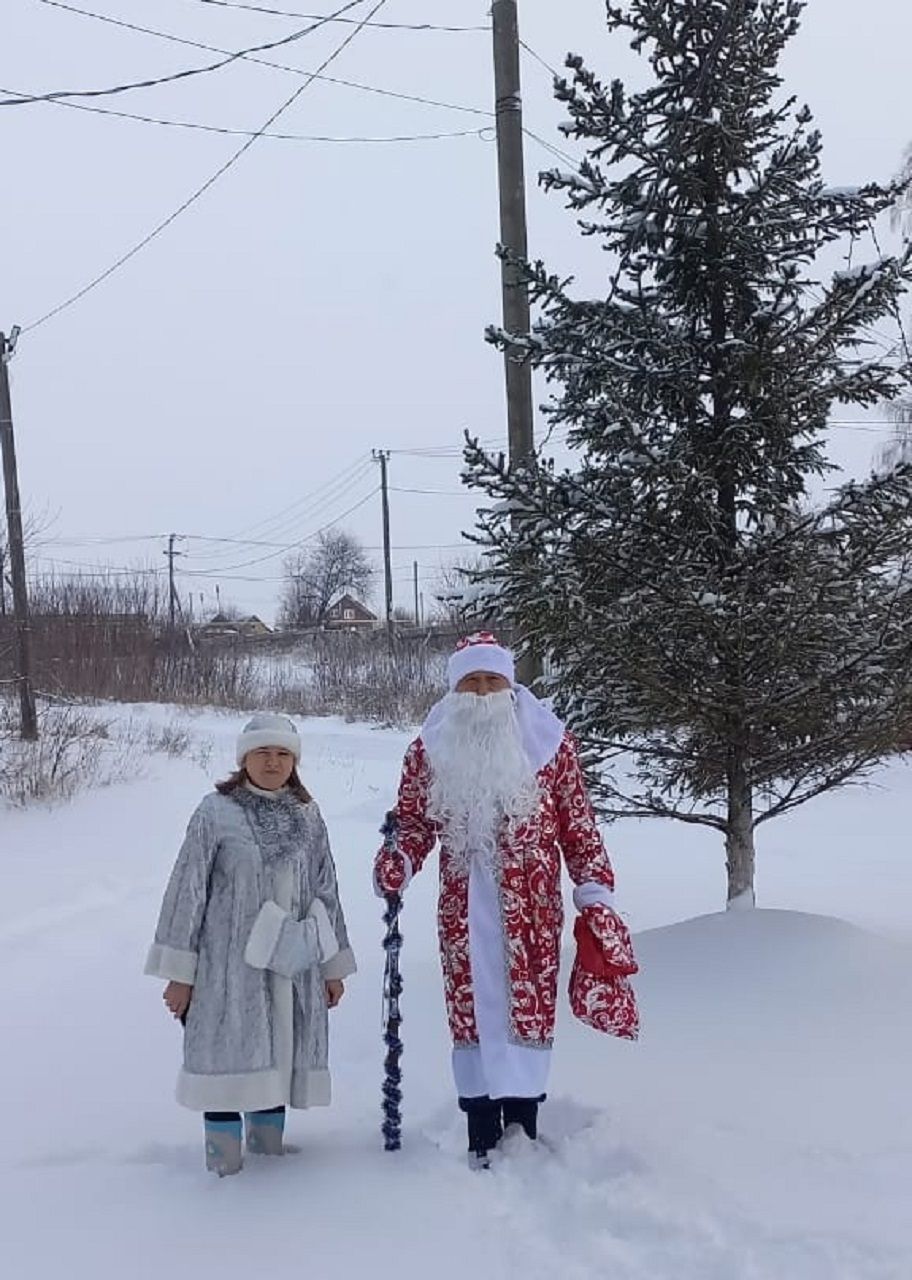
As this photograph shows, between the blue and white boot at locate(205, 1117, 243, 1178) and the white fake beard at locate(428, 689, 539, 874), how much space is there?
1.10m

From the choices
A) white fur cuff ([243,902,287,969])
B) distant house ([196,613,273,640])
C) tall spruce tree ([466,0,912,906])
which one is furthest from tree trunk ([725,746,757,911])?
distant house ([196,613,273,640])

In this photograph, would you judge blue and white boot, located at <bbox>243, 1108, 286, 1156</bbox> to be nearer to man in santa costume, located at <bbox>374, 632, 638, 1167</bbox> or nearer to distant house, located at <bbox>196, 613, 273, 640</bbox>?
man in santa costume, located at <bbox>374, 632, 638, 1167</bbox>

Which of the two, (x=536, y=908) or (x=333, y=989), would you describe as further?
(x=333, y=989)

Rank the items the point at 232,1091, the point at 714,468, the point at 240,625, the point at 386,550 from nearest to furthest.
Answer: the point at 232,1091, the point at 714,468, the point at 386,550, the point at 240,625

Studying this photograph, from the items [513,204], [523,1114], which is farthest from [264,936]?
[513,204]

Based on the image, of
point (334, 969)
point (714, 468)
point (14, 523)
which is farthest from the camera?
point (14, 523)

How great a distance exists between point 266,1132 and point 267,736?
1311 millimetres

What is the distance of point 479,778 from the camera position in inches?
154

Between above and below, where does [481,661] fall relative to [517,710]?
above

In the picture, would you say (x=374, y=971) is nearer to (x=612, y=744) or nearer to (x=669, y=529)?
(x=612, y=744)

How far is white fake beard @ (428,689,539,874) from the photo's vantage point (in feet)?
12.7

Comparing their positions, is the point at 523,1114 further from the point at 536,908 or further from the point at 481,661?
the point at 481,661

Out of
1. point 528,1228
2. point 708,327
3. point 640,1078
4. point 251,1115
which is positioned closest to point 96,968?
point 251,1115

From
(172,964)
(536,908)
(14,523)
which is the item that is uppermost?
(14,523)
